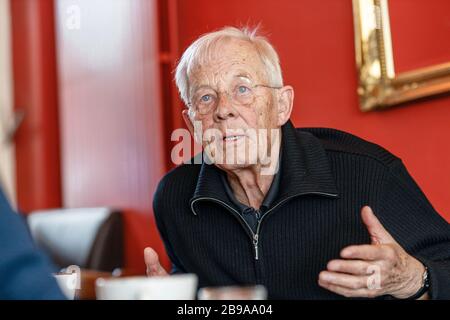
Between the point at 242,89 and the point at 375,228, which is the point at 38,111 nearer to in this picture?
the point at 242,89

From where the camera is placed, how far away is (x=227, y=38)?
2.80 ft

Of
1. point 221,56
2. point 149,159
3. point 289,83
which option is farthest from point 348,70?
point 149,159

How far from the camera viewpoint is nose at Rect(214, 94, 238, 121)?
81 cm

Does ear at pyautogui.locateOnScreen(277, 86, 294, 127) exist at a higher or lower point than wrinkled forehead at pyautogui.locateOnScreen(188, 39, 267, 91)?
lower

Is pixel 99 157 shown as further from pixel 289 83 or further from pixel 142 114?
pixel 289 83

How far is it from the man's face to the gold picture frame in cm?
13

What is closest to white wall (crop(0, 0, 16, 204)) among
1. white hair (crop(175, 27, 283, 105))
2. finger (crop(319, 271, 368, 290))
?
white hair (crop(175, 27, 283, 105))

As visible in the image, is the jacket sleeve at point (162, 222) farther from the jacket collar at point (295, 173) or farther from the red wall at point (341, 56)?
the red wall at point (341, 56)

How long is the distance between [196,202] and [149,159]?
38cm

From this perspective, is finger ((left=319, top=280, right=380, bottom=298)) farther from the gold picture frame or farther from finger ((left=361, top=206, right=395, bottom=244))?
the gold picture frame

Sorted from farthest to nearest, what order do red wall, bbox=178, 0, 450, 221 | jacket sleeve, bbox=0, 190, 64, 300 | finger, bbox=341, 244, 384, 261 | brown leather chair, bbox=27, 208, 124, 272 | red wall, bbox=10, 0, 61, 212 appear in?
red wall, bbox=10, 0, 61, 212, brown leather chair, bbox=27, 208, 124, 272, red wall, bbox=178, 0, 450, 221, finger, bbox=341, 244, 384, 261, jacket sleeve, bbox=0, 190, 64, 300

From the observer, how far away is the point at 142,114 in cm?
133

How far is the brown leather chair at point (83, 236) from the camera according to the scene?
1549mm

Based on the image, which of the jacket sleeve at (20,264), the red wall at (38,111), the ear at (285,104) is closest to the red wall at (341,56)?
the ear at (285,104)
